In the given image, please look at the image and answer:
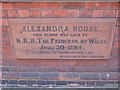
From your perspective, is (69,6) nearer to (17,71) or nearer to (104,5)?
(104,5)

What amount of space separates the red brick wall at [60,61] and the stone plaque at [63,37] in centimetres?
5

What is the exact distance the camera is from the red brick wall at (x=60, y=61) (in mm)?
2203

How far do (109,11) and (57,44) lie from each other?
587 millimetres

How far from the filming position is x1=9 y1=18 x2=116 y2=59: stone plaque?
2258 mm

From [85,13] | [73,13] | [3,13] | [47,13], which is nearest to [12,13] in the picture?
[3,13]

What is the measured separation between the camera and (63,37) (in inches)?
92.5

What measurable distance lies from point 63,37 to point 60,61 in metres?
0.30

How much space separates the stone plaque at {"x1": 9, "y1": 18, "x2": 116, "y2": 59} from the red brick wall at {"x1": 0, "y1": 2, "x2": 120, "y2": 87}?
5 centimetres

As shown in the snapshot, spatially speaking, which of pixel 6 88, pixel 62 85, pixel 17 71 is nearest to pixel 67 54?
pixel 62 85

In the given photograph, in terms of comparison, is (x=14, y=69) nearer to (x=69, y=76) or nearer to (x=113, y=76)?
(x=69, y=76)

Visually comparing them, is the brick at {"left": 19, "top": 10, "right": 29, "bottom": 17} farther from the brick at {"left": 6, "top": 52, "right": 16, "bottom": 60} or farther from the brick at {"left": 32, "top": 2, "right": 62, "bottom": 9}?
the brick at {"left": 6, "top": 52, "right": 16, "bottom": 60}

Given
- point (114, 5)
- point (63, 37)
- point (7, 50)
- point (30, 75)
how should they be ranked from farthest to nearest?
point (30, 75) < point (7, 50) < point (63, 37) < point (114, 5)

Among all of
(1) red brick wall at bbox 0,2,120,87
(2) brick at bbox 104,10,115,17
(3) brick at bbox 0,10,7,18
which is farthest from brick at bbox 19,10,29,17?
(2) brick at bbox 104,10,115,17

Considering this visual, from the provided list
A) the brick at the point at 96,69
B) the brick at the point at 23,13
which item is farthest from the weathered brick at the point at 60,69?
the brick at the point at 23,13
